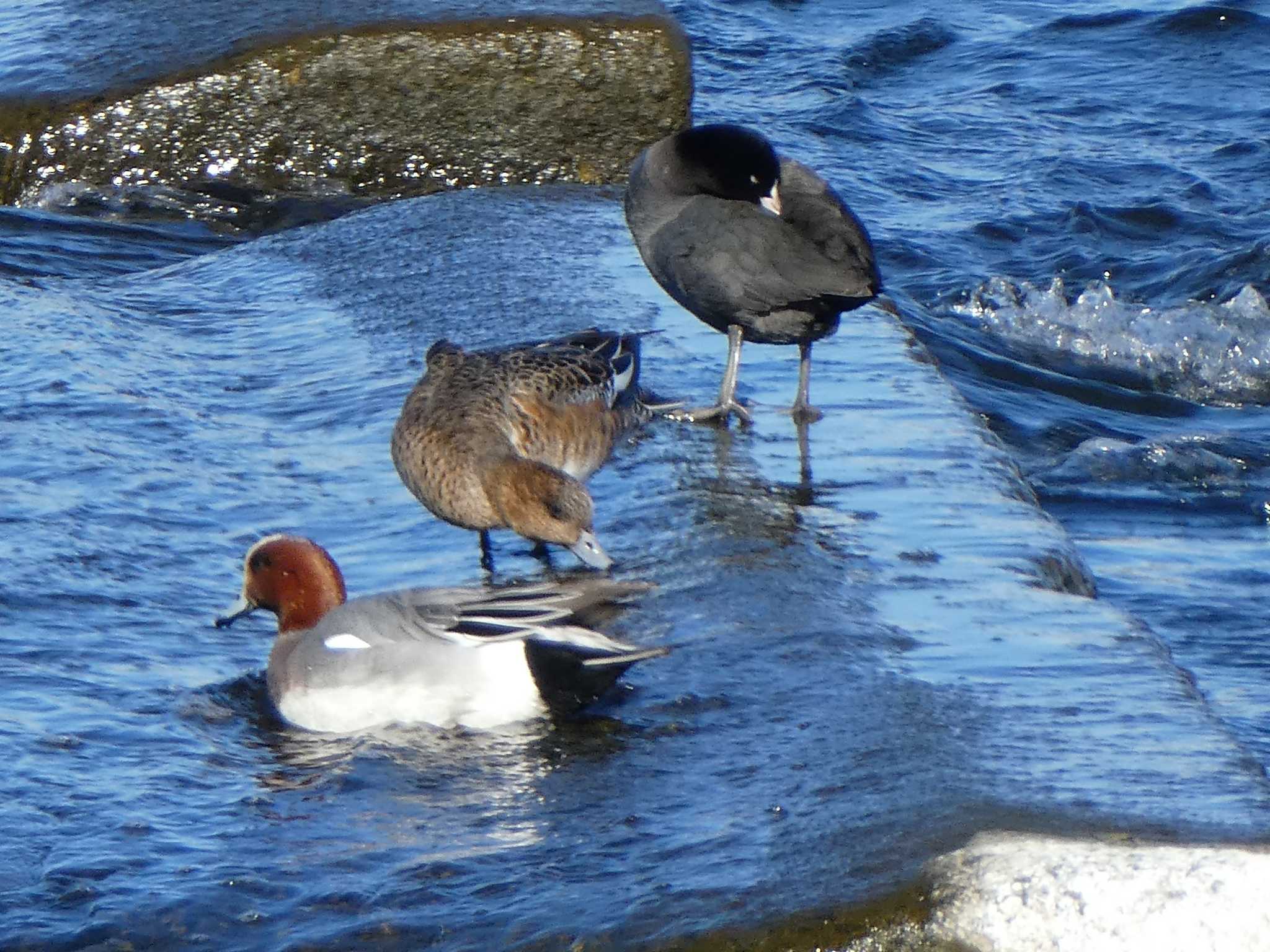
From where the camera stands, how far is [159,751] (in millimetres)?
3607

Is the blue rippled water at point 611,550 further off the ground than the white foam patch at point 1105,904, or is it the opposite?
the white foam patch at point 1105,904

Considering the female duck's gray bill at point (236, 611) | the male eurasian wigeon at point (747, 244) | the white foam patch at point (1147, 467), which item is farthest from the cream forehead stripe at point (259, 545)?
the white foam patch at point (1147, 467)

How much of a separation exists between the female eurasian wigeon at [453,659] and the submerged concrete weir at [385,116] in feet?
15.9

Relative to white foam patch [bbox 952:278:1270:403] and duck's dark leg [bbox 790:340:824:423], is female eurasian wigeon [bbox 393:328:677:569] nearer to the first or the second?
duck's dark leg [bbox 790:340:824:423]

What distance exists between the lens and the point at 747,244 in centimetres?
526

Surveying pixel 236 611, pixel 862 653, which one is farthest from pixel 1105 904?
pixel 236 611

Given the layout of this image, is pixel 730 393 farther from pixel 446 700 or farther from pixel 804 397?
pixel 446 700

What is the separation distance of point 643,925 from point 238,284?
15.5ft

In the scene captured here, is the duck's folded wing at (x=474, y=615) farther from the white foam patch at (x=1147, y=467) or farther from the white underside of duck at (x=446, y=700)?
the white foam patch at (x=1147, y=467)

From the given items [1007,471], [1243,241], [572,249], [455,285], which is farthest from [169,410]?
[1243,241]

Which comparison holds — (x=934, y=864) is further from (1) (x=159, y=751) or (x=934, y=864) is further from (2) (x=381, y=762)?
(1) (x=159, y=751)

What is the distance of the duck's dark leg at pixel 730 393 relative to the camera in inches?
209

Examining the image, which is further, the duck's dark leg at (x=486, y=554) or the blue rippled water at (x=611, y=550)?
the duck's dark leg at (x=486, y=554)

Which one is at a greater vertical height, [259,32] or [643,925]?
[259,32]
